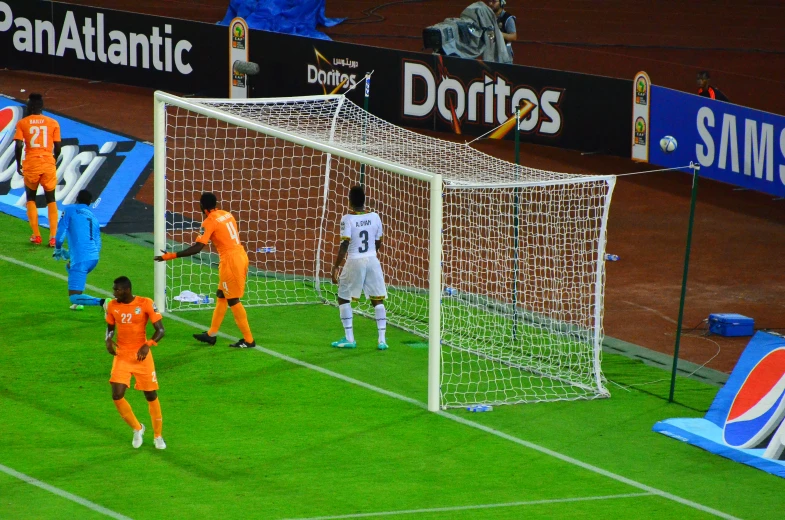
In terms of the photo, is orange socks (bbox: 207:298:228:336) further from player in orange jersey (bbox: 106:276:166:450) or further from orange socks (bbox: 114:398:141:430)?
player in orange jersey (bbox: 106:276:166:450)

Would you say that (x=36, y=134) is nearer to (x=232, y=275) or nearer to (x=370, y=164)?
(x=232, y=275)

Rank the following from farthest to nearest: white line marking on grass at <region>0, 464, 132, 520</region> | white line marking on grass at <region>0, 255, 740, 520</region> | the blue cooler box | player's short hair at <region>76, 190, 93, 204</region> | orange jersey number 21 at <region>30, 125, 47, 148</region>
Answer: orange jersey number 21 at <region>30, 125, 47, 148</region>, the blue cooler box, player's short hair at <region>76, 190, 93, 204</region>, white line marking on grass at <region>0, 255, 740, 520</region>, white line marking on grass at <region>0, 464, 132, 520</region>

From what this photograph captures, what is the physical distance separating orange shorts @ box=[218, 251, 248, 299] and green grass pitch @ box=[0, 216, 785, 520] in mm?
838

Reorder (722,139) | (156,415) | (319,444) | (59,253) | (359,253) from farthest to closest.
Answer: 1. (722,139)
2. (59,253)
3. (359,253)
4. (319,444)
5. (156,415)

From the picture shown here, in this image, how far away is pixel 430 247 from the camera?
1393 centimetres

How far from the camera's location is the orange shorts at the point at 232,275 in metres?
15.2

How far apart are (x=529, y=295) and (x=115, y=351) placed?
7.44 metres

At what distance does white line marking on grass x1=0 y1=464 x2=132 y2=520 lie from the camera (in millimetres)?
11005

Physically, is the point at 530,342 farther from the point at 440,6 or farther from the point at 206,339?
the point at 440,6

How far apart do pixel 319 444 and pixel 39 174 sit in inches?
324

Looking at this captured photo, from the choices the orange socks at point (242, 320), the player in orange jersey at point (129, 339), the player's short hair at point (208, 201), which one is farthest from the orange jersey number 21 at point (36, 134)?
the player in orange jersey at point (129, 339)

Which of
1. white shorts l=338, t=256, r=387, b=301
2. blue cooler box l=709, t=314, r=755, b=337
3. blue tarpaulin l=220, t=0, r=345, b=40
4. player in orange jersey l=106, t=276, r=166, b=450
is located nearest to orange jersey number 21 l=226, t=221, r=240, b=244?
white shorts l=338, t=256, r=387, b=301

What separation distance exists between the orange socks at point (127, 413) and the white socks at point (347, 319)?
12.7 feet

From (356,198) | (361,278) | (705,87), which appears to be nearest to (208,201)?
(356,198)
